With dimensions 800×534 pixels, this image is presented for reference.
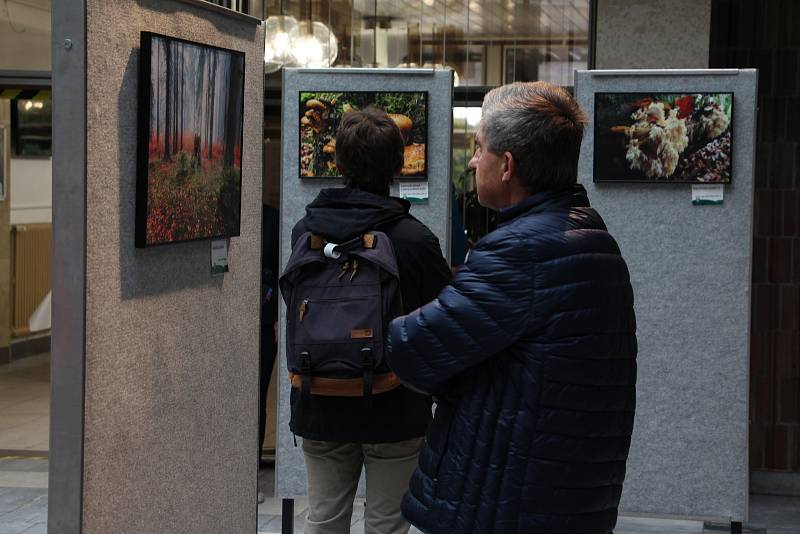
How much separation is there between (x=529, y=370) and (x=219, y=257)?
1.37 meters

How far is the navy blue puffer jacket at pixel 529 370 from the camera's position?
7.73ft

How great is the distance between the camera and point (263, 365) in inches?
246

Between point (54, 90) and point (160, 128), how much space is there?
37 centimetres

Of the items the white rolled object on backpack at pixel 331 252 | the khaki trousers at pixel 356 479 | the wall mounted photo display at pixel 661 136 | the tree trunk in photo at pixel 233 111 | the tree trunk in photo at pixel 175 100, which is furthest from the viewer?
the wall mounted photo display at pixel 661 136

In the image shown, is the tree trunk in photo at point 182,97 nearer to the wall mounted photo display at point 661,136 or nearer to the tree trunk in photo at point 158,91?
the tree trunk in photo at point 158,91

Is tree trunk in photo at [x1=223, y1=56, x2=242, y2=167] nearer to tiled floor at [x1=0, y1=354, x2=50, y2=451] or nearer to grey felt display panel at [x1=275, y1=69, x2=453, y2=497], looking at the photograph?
grey felt display panel at [x1=275, y1=69, x2=453, y2=497]

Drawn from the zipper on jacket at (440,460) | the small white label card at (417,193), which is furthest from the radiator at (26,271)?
the zipper on jacket at (440,460)

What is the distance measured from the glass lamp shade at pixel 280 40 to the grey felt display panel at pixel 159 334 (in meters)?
3.27

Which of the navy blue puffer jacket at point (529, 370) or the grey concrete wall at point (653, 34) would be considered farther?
the grey concrete wall at point (653, 34)

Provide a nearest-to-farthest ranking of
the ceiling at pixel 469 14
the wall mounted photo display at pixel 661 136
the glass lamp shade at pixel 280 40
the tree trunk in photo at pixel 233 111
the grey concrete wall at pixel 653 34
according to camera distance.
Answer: the tree trunk in photo at pixel 233 111 < the wall mounted photo display at pixel 661 136 < the grey concrete wall at pixel 653 34 < the ceiling at pixel 469 14 < the glass lamp shade at pixel 280 40

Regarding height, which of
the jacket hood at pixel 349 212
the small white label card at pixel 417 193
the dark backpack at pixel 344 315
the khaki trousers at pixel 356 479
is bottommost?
the khaki trousers at pixel 356 479

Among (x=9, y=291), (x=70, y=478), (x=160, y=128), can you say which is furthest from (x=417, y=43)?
(x=9, y=291)

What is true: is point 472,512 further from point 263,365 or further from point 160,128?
point 263,365

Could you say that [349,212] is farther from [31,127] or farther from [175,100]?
[31,127]
